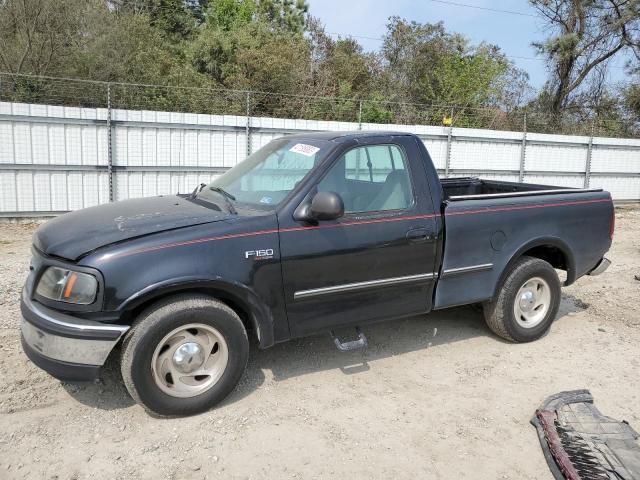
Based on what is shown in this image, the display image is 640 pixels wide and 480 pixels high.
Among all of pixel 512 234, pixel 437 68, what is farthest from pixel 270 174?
pixel 437 68

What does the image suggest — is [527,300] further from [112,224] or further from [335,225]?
[112,224]

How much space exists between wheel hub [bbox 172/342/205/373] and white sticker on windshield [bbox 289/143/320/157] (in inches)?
65.8

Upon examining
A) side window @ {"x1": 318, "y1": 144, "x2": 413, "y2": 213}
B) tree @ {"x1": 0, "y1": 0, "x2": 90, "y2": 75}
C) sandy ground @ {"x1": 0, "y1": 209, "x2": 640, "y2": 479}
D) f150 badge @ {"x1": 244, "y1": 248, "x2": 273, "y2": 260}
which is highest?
tree @ {"x1": 0, "y1": 0, "x2": 90, "y2": 75}

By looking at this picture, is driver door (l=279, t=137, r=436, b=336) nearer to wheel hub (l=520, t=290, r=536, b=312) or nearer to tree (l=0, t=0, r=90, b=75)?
wheel hub (l=520, t=290, r=536, b=312)

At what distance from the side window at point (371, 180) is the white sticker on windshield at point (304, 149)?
0.80ft

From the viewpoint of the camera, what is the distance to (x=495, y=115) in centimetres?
2073

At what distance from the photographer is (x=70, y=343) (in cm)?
319

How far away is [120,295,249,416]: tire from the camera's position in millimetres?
3297

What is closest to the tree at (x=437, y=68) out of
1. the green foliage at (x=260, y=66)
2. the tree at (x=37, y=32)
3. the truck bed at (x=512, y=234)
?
the green foliage at (x=260, y=66)

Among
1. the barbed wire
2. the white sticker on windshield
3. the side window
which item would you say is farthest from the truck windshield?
the barbed wire

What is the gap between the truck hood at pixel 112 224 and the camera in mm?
3348

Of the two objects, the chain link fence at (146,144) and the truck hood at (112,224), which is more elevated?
the chain link fence at (146,144)

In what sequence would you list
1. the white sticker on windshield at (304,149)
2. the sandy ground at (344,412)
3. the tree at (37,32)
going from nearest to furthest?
the sandy ground at (344,412) < the white sticker on windshield at (304,149) < the tree at (37,32)

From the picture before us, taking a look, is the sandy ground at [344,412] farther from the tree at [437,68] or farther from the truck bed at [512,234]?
the tree at [437,68]
